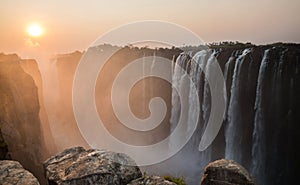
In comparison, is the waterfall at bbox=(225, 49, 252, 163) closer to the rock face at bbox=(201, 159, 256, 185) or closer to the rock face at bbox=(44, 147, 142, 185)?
the rock face at bbox=(201, 159, 256, 185)

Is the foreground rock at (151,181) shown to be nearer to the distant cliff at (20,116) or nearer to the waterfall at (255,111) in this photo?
the distant cliff at (20,116)

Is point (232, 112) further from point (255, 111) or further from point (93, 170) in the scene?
point (93, 170)

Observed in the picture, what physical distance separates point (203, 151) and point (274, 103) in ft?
25.1

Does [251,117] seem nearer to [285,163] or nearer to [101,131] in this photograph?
[285,163]

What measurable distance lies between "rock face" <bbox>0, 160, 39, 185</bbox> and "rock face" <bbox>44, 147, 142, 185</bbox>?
→ 427 millimetres

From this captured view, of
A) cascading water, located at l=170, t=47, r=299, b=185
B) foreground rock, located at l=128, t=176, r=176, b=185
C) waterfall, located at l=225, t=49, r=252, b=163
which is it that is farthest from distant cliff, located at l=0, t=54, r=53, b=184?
waterfall, located at l=225, t=49, r=252, b=163

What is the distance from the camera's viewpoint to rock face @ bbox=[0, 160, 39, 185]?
4.53m

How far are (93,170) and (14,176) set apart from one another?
169 cm

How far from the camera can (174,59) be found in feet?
72.0

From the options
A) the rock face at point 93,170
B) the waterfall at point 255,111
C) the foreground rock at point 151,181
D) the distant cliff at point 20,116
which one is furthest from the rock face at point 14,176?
the waterfall at point 255,111

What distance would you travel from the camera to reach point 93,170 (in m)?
4.61

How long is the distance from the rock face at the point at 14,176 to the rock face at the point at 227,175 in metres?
3.88

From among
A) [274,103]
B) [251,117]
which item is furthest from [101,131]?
[274,103]

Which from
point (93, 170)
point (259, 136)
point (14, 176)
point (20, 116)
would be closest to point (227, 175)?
point (93, 170)
